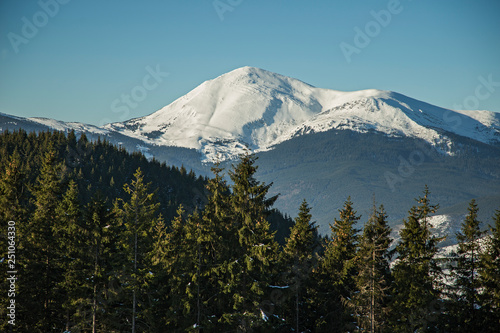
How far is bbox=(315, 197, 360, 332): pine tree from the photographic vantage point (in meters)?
49.2

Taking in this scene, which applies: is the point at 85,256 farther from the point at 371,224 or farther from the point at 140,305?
the point at 371,224

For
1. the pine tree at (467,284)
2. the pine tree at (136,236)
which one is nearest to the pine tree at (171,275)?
the pine tree at (136,236)

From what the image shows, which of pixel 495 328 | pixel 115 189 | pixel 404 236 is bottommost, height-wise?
pixel 495 328

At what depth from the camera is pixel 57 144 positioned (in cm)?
18750

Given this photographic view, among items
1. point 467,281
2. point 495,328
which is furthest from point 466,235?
point 495,328

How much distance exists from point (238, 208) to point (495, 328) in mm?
23179

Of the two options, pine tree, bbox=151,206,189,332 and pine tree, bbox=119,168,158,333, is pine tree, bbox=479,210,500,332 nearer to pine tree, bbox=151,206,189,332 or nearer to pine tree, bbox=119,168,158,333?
pine tree, bbox=151,206,189,332

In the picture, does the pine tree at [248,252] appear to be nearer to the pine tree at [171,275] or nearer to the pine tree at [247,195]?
the pine tree at [247,195]

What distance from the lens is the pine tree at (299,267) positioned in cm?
4697

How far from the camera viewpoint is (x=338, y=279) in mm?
49312

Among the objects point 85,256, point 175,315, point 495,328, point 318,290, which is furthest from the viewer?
point 318,290

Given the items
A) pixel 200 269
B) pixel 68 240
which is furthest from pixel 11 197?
pixel 200 269

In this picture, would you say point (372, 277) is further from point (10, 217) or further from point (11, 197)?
point (11, 197)

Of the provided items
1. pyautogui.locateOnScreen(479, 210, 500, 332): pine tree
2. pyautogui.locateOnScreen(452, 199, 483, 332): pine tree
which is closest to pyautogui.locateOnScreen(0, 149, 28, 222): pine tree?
pyautogui.locateOnScreen(452, 199, 483, 332): pine tree
